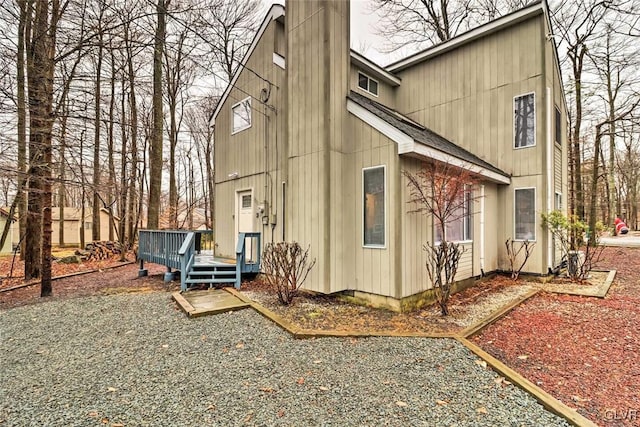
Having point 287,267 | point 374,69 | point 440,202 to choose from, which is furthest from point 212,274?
point 374,69

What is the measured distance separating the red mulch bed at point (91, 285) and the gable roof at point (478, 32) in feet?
29.9

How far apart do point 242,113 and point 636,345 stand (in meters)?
9.12

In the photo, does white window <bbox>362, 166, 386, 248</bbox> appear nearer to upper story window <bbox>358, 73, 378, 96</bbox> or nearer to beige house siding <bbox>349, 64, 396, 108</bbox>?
beige house siding <bbox>349, 64, 396, 108</bbox>

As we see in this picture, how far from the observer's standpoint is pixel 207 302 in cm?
A: 589

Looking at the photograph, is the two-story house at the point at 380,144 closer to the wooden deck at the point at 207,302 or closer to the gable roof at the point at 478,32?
the gable roof at the point at 478,32

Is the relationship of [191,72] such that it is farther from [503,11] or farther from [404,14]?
[503,11]

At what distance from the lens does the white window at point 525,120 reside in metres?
8.07

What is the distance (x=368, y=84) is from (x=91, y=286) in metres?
9.11

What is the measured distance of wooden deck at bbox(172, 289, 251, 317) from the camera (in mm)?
5344

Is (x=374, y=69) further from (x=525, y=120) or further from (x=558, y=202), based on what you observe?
(x=558, y=202)

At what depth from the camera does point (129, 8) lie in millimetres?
6996

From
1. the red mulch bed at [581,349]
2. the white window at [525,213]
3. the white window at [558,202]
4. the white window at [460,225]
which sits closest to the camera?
the red mulch bed at [581,349]

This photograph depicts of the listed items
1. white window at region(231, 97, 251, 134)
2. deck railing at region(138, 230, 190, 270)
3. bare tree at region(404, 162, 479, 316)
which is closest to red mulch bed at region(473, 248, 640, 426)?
bare tree at region(404, 162, 479, 316)

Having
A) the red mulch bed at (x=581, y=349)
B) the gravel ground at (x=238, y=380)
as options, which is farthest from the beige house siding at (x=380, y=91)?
the gravel ground at (x=238, y=380)
